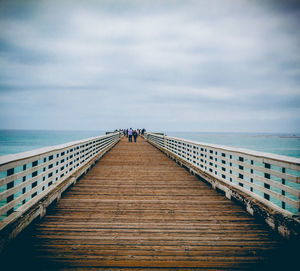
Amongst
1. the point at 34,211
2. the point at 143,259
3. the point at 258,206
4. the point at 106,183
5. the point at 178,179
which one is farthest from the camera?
the point at 178,179

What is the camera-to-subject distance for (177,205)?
5023 mm

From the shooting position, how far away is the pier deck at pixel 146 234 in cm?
294

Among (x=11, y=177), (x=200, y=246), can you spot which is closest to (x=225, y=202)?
(x=200, y=246)

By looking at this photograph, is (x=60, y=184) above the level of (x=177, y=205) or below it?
above

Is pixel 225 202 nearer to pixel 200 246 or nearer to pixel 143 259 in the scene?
pixel 200 246

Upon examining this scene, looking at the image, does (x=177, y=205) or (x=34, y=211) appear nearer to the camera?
(x=34, y=211)

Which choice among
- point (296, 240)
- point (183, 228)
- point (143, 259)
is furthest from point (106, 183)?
point (296, 240)

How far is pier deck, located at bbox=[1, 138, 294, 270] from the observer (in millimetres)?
2939

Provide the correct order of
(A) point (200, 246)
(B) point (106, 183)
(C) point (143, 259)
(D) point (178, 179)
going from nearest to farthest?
(C) point (143, 259) < (A) point (200, 246) < (B) point (106, 183) < (D) point (178, 179)

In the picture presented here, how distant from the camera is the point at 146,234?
3.62 m

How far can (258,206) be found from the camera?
4117 millimetres

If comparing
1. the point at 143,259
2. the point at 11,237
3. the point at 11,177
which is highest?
the point at 11,177

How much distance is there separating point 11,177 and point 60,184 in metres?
2.25

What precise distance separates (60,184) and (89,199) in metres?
0.94
